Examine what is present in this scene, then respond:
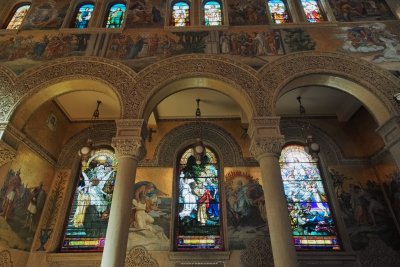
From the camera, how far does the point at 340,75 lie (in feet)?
23.7

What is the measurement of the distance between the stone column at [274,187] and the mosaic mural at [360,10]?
4.91 m

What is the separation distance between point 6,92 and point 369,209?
1078 centimetres

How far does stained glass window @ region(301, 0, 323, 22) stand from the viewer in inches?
352

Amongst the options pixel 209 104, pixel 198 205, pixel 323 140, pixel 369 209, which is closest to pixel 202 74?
pixel 209 104

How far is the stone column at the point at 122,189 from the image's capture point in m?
5.37

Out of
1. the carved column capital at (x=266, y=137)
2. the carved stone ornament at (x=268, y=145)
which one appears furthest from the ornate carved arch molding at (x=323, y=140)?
the carved stone ornament at (x=268, y=145)

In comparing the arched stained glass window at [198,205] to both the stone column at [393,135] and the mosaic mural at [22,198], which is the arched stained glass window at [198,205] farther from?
the stone column at [393,135]

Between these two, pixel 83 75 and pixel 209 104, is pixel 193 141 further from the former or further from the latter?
pixel 83 75

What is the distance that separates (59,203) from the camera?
9.02 metres

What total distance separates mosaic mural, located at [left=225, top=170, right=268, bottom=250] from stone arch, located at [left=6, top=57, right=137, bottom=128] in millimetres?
4189

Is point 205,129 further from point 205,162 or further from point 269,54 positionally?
point 269,54

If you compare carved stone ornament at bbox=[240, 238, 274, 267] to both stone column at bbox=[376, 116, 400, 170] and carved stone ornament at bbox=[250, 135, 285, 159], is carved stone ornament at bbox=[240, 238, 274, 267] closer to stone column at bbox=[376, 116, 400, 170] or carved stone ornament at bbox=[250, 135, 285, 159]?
carved stone ornament at bbox=[250, 135, 285, 159]

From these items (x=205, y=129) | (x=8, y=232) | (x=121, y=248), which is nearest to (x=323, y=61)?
(x=205, y=129)

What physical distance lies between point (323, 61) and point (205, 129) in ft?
14.4
